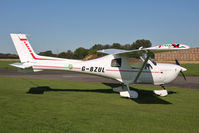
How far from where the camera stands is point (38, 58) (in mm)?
9555

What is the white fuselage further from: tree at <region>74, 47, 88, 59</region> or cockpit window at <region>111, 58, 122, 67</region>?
tree at <region>74, 47, 88, 59</region>

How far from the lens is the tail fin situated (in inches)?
363

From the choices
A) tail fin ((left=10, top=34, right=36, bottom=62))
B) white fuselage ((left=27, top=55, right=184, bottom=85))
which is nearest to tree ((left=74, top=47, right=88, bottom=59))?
white fuselage ((left=27, top=55, right=184, bottom=85))

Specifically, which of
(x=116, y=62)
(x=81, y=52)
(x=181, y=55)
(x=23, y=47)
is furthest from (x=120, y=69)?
(x=81, y=52)

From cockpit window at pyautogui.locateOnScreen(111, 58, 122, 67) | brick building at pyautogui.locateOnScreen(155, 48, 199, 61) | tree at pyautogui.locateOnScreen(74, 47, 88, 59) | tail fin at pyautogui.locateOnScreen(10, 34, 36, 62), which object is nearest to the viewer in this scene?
tail fin at pyautogui.locateOnScreen(10, 34, 36, 62)

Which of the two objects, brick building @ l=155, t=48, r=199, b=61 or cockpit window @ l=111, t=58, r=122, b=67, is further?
brick building @ l=155, t=48, r=199, b=61

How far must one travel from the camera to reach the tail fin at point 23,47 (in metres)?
9.22

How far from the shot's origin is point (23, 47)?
935cm

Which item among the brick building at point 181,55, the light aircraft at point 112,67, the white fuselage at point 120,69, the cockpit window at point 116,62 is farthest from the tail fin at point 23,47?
the brick building at point 181,55

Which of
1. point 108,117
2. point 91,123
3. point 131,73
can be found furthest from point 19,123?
point 131,73

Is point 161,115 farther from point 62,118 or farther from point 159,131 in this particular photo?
point 62,118

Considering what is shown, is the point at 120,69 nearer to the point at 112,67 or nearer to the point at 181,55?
the point at 112,67

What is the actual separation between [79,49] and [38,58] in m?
92.7

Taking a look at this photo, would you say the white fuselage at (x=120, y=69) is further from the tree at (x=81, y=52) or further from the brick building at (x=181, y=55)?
the tree at (x=81, y=52)
